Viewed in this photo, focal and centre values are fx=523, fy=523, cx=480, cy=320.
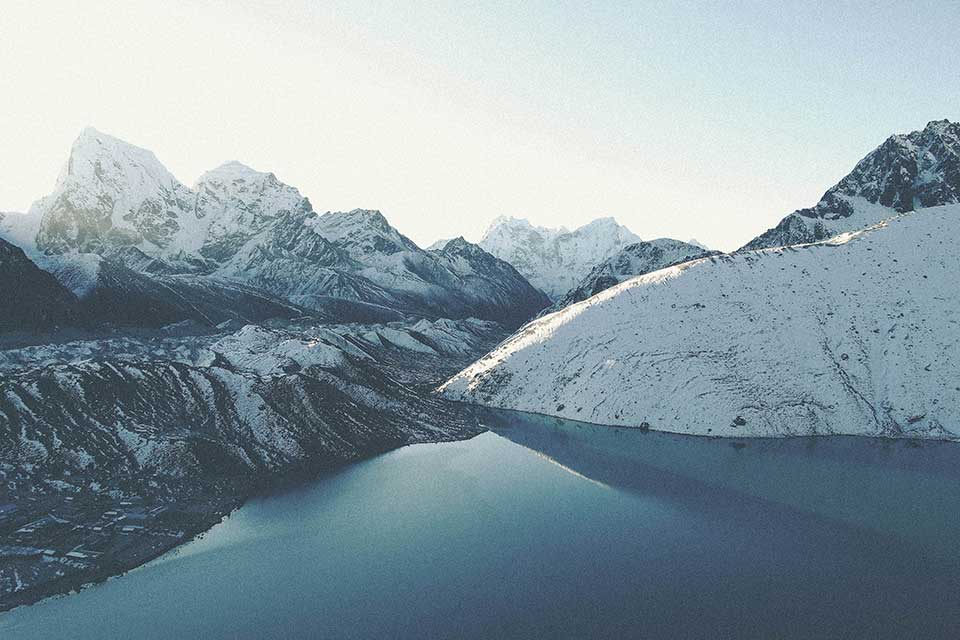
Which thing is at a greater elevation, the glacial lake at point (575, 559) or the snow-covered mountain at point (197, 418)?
the snow-covered mountain at point (197, 418)

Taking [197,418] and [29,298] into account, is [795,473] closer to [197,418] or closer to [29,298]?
[197,418]

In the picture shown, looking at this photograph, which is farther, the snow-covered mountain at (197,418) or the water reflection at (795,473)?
the snow-covered mountain at (197,418)

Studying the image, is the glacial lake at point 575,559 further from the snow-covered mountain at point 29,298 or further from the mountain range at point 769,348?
the snow-covered mountain at point 29,298

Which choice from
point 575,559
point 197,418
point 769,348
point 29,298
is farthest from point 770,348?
point 29,298

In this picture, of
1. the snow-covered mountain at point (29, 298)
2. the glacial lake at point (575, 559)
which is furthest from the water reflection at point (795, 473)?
the snow-covered mountain at point (29, 298)

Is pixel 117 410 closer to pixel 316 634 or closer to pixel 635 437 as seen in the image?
pixel 316 634

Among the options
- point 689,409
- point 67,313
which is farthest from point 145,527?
point 67,313
